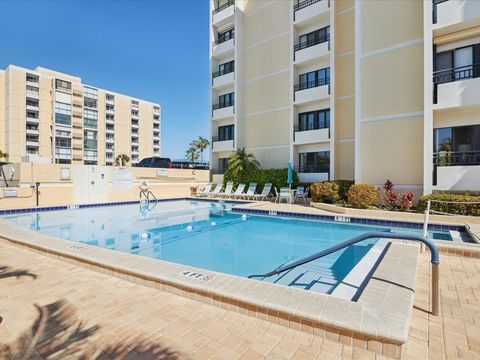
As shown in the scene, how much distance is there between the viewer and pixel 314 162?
18.0 m

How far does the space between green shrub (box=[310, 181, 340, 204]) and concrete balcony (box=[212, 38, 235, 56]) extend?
14.2m

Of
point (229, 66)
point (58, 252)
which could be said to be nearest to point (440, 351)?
point (58, 252)

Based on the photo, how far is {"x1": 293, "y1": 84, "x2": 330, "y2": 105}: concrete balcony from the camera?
55.2ft

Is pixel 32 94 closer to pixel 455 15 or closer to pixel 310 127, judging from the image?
pixel 310 127

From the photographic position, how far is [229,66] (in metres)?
23.0

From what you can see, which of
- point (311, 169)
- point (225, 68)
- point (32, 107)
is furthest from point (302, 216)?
point (32, 107)

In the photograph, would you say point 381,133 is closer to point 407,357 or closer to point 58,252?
point 407,357

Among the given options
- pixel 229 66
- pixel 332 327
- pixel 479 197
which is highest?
pixel 229 66

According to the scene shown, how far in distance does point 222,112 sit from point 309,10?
9.37 m

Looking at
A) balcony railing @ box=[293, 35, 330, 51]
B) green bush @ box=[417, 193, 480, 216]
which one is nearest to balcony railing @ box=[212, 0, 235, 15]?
balcony railing @ box=[293, 35, 330, 51]

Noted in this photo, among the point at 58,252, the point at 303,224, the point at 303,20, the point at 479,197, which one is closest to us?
the point at 58,252

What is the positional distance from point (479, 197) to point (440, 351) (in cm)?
948

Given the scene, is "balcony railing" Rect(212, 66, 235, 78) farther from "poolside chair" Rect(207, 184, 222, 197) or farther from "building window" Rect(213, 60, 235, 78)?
"poolside chair" Rect(207, 184, 222, 197)

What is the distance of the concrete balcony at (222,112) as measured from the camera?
2173 centimetres
